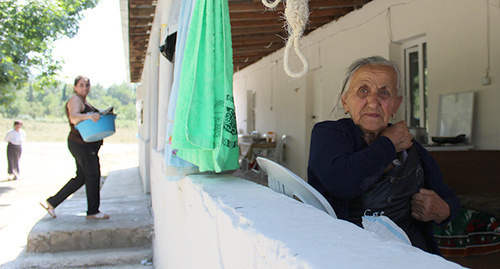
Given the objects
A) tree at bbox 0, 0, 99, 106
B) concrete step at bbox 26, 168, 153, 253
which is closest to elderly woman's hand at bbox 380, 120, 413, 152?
concrete step at bbox 26, 168, 153, 253

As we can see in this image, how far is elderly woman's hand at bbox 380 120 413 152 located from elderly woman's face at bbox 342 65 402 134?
0.36 ft

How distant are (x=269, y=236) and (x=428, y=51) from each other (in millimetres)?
4125

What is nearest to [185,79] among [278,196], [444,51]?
[278,196]

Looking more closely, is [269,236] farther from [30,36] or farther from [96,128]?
[30,36]

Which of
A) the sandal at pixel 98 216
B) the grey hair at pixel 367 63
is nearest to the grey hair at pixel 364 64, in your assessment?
the grey hair at pixel 367 63

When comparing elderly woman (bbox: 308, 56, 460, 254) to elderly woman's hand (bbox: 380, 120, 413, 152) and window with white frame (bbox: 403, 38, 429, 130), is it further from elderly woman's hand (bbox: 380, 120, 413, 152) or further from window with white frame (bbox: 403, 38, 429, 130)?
window with white frame (bbox: 403, 38, 429, 130)

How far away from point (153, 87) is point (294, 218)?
15.1 feet

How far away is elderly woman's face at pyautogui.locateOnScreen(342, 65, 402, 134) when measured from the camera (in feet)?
5.37

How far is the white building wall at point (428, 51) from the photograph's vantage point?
3.68 metres

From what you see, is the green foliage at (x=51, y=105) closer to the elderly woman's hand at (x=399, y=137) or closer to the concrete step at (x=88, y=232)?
the concrete step at (x=88, y=232)

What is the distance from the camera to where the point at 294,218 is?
105 centimetres

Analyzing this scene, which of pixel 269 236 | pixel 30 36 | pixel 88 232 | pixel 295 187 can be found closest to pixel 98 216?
pixel 88 232

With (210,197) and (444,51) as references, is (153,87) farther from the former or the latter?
(210,197)

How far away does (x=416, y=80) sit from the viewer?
480 cm
